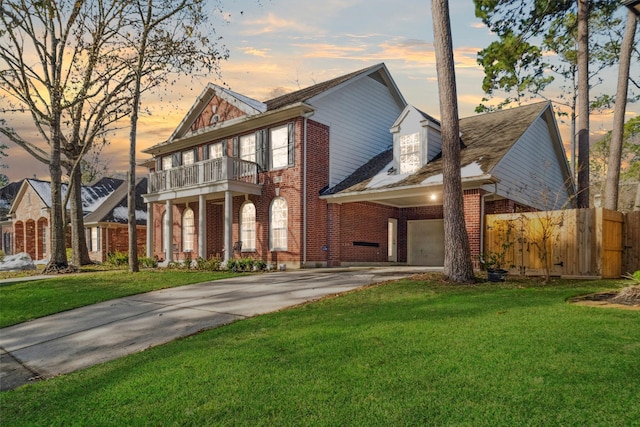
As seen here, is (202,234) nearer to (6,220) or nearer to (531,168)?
(531,168)

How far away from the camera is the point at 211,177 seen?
741 inches

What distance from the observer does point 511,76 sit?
17.4m

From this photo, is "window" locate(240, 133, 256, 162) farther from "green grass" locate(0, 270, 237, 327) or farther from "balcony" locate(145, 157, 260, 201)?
"green grass" locate(0, 270, 237, 327)

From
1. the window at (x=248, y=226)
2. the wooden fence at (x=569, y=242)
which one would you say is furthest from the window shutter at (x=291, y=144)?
the wooden fence at (x=569, y=242)

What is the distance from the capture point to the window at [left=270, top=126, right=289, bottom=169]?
1786cm

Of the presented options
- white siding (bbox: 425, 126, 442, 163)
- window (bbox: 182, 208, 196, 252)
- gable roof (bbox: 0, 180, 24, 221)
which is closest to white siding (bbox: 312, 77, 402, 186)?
Answer: white siding (bbox: 425, 126, 442, 163)

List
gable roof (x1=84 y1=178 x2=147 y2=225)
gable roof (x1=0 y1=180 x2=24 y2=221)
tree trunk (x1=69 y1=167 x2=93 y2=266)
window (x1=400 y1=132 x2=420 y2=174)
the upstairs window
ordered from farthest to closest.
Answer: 1. gable roof (x1=0 y1=180 x2=24 y2=221)
2. gable roof (x1=84 y1=178 x2=147 y2=225)
3. tree trunk (x1=69 y1=167 x2=93 y2=266)
4. the upstairs window
5. window (x1=400 y1=132 x2=420 y2=174)

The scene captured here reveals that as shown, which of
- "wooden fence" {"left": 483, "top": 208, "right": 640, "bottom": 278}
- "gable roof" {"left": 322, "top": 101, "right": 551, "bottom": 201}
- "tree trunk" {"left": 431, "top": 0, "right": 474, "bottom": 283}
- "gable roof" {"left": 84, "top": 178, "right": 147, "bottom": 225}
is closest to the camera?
"tree trunk" {"left": 431, "top": 0, "right": 474, "bottom": 283}

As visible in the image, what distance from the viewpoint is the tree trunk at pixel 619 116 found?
15750 millimetres

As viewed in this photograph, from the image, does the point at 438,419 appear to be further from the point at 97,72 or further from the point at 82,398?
the point at 97,72

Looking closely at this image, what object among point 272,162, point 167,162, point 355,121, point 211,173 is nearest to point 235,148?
point 211,173

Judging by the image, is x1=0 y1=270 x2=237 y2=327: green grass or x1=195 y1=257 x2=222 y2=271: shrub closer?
x1=0 y1=270 x2=237 y2=327: green grass

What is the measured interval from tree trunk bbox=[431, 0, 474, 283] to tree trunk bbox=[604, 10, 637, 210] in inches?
359

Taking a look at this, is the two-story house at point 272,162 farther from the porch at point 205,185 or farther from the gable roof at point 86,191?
the gable roof at point 86,191
